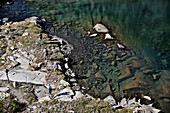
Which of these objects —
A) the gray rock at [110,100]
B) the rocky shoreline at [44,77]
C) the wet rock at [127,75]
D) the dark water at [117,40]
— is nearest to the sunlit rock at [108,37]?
the dark water at [117,40]

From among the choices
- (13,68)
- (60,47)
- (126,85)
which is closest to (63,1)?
(60,47)

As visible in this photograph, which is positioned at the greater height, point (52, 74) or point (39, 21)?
point (39, 21)

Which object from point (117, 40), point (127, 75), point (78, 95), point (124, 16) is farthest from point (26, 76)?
point (124, 16)

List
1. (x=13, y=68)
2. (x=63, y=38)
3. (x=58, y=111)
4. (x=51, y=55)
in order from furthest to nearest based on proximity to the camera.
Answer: (x=63, y=38), (x=51, y=55), (x=13, y=68), (x=58, y=111)

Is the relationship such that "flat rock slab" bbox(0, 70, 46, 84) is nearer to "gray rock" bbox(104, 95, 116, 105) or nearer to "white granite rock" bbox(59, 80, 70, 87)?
"white granite rock" bbox(59, 80, 70, 87)

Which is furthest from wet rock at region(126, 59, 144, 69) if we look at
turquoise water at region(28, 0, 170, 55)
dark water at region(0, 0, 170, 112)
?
turquoise water at region(28, 0, 170, 55)

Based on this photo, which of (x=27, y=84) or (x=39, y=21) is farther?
(x=39, y=21)

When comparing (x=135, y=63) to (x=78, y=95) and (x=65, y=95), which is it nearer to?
(x=78, y=95)

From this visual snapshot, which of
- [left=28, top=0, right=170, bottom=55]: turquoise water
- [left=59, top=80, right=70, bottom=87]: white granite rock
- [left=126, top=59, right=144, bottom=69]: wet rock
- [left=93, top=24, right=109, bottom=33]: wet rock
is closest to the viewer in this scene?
[left=59, top=80, right=70, bottom=87]: white granite rock

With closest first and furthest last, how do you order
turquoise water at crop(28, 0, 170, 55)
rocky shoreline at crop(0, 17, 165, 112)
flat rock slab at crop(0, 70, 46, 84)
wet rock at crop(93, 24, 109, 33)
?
rocky shoreline at crop(0, 17, 165, 112) < flat rock slab at crop(0, 70, 46, 84) < turquoise water at crop(28, 0, 170, 55) < wet rock at crop(93, 24, 109, 33)

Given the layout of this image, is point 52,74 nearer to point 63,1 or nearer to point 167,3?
point 63,1
